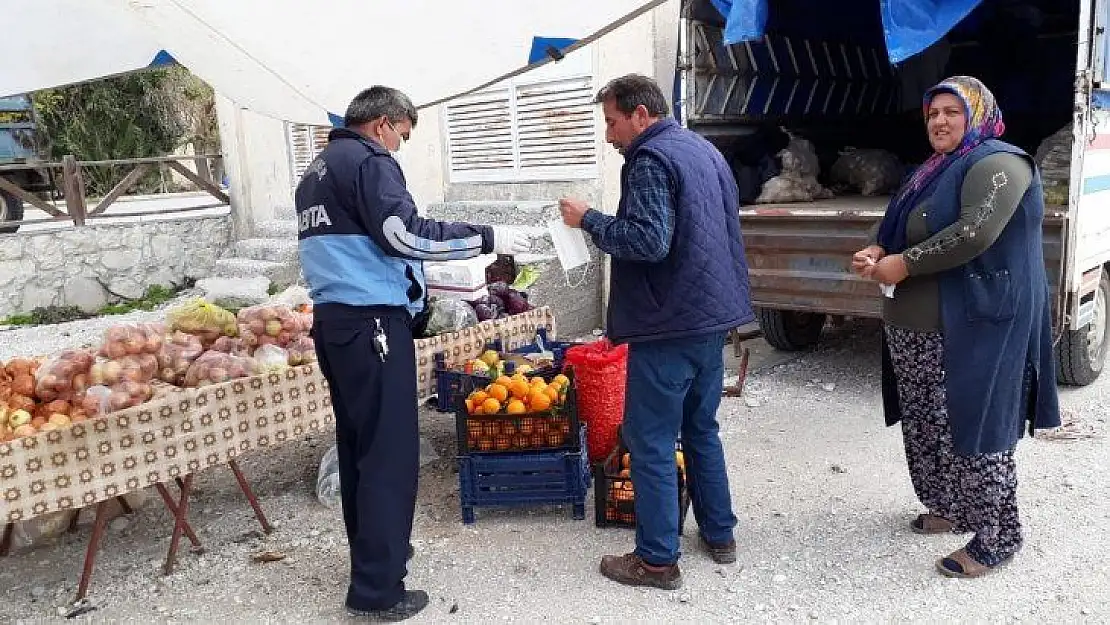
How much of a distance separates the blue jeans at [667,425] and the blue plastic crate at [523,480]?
655 millimetres

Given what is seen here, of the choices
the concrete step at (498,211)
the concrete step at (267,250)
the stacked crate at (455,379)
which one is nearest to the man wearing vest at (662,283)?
the stacked crate at (455,379)

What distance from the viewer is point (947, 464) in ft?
10.8

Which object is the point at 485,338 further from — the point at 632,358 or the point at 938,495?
the point at 938,495

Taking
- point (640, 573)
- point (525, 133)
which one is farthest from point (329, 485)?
point (525, 133)

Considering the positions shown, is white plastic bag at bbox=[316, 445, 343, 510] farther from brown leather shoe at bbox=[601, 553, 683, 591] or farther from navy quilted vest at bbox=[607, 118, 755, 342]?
navy quilted vest at bbox=[607, 118, 755, 342]

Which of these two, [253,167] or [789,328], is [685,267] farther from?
[253,167]

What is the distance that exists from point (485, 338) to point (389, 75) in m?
1.71

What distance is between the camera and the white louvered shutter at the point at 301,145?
1082 centimetres

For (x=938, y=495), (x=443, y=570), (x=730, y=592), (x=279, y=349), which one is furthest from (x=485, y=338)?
(x=938, y=495)

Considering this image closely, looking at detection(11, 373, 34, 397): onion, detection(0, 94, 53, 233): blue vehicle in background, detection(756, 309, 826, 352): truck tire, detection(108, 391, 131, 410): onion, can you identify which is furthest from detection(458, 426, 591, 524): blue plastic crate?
detection(0, 94, 53, 233): blue vehicle in background

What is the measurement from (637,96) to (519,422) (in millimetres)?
1652

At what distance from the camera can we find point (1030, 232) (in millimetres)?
3041

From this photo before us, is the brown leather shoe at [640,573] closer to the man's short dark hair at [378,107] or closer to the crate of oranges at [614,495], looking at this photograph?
the crate of oranges at [614,495]

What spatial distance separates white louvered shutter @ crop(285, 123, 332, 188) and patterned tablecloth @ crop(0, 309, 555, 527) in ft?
24.5
